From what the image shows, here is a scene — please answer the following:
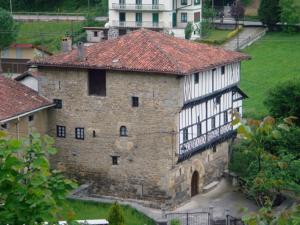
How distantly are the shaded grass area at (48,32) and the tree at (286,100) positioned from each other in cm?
3372

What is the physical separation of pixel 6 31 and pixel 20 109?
33.0 meters

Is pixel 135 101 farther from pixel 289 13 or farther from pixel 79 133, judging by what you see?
pixel 289 13

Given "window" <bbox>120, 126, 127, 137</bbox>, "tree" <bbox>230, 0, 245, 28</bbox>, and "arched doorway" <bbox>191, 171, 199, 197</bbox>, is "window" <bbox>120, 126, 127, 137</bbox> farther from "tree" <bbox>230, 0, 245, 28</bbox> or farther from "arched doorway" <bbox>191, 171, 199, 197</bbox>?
"tree" <bbox>230, 0, 245, 28</bbox>

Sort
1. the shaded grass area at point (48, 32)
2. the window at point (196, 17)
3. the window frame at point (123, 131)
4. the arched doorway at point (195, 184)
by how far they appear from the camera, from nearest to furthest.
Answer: the window frame at point (123, 131) → the arched doorway at point (195, 184) → the shaded grass area at point (48, 32) → the window at point (196, 17)

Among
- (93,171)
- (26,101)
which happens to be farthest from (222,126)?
(26,101)

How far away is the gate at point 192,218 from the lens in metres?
33.3

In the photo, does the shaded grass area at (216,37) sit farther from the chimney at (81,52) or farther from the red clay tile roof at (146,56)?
the chimney at (81,52)

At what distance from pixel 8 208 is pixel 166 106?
74.3ft

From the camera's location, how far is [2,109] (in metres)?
34.1

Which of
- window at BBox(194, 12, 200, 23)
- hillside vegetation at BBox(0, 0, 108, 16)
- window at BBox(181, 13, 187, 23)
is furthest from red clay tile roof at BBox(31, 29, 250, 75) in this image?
hillside vegetation at BBox(0, 0, 108, 16)

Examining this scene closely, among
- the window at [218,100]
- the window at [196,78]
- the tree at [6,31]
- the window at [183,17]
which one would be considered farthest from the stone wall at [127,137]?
the window at [183,17]

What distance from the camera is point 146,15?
75.9 meters

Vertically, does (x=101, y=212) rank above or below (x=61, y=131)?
below

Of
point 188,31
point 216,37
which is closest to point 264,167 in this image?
point 188,31
